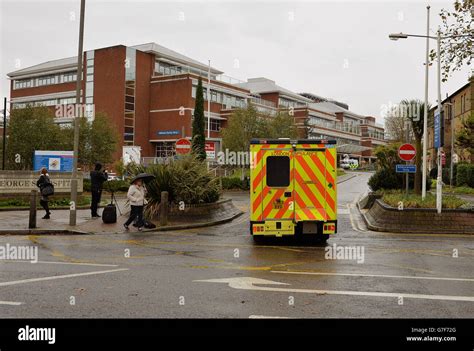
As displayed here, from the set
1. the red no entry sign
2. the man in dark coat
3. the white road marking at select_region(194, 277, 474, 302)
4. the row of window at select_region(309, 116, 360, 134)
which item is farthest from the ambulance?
the row of window at select_region(309, 116, 360, 134)

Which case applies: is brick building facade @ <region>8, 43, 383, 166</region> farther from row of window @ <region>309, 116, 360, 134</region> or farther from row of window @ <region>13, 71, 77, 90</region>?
row of window @ <region>309, 116, 360, 134</region>

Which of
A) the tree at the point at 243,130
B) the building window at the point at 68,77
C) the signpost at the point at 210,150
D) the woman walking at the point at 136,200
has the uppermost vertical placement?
the building window at the point at 68,77

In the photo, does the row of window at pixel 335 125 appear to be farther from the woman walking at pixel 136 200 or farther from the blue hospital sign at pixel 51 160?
the woman walking at pixel 136 200

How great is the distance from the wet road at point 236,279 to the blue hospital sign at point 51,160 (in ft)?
84.6

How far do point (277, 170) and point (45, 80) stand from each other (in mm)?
72095

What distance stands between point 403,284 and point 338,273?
1.20 meters

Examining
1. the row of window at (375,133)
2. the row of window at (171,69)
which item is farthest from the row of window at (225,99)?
the row of window at (375,133)

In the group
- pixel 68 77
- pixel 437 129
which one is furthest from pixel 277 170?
pixel 68 77

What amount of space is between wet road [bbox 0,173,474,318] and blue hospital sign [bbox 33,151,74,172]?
25.8 metres

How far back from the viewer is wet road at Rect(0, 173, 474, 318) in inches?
236

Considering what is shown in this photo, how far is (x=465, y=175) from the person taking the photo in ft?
128

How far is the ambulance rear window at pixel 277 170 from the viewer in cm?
1205
